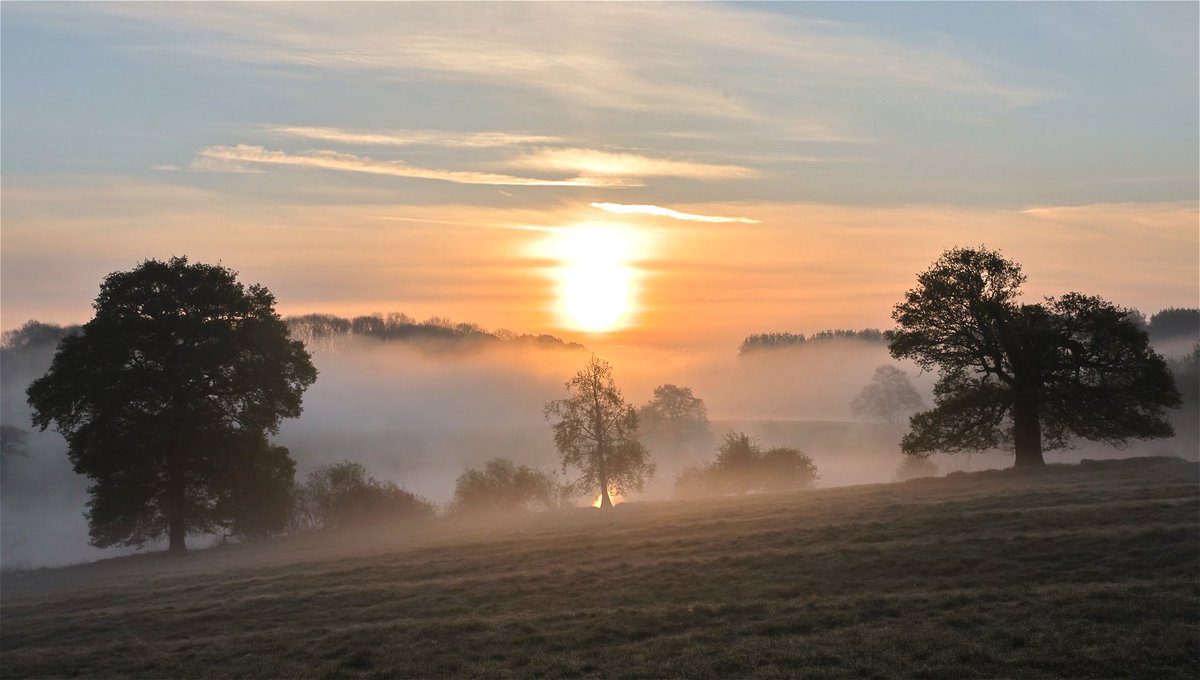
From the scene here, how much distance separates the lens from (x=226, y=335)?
5206 cm

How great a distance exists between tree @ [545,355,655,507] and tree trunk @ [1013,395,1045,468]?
→ 99.3 ft

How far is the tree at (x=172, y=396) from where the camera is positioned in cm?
4966

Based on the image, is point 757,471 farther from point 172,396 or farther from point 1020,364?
point 172,396

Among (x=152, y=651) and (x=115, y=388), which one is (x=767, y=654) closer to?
(x=152, y=651)

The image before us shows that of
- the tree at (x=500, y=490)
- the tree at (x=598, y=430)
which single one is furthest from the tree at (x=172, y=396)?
the tree at (x=500, y=490)

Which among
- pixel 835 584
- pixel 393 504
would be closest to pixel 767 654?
pixel 835 584

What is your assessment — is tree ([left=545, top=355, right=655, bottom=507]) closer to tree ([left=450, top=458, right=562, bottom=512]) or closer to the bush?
tree ([left=450, top=458, right=562, bottom=512])

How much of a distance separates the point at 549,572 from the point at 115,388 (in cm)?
3230

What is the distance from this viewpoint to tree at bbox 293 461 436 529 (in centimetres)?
6950

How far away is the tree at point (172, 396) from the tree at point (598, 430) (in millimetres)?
24112

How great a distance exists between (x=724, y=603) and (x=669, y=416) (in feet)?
433

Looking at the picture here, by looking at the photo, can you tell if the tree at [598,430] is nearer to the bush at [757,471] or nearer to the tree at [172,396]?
the tree at [172,396]

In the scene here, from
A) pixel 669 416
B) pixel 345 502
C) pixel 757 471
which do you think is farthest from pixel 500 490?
pixel 669 416

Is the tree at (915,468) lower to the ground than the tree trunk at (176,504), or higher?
lower
